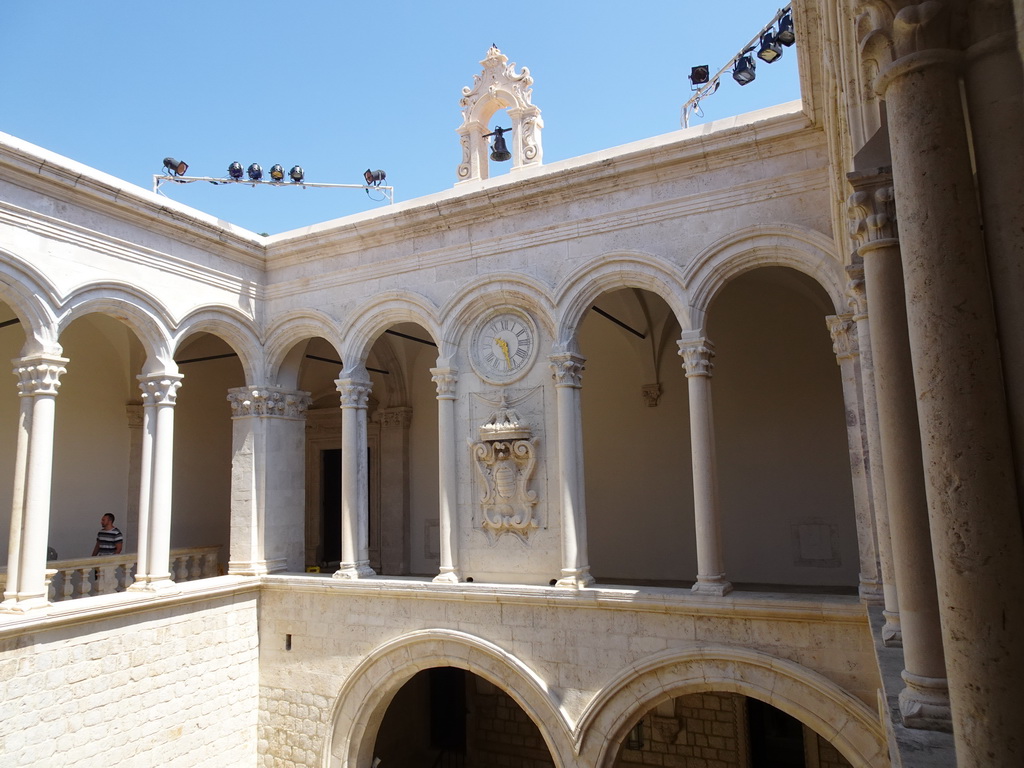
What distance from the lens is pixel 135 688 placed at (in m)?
8.43

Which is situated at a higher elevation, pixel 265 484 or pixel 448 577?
pixel 265 484

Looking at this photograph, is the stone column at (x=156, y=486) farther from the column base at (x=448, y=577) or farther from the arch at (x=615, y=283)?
the arch at (x=615, y=283)

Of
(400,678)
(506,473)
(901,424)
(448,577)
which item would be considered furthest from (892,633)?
(400,678)

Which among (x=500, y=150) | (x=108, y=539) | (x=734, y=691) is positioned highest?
(x=500, y=150)

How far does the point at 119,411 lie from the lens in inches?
494

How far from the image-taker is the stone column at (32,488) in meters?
7.79

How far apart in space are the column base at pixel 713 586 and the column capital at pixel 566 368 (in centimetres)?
245

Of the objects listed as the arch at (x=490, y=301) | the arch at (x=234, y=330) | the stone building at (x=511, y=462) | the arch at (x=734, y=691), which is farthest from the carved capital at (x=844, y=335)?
the arch at (x=234, y=330)

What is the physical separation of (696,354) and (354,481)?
4.53 metres

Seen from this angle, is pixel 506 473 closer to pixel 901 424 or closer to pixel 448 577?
pixel 448 577

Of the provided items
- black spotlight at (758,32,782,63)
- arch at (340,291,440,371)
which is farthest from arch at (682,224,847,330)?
arch at (340,291,440,371)

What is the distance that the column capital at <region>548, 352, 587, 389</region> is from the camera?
8.46 meters

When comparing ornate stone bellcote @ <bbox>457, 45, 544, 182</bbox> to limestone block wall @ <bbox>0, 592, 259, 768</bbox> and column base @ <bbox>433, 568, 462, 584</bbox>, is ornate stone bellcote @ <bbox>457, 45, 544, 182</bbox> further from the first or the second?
limestone block wall @ <bbox>0, 592, 259, 768</bbox>

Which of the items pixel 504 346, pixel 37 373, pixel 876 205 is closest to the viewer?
pixel 876 205
